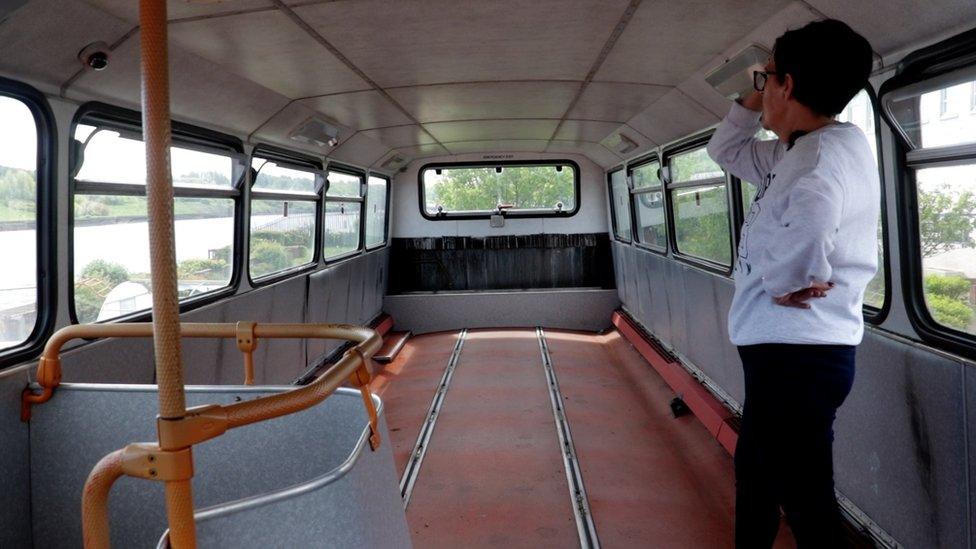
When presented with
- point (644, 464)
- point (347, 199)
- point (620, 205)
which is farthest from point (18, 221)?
point (620, 205)

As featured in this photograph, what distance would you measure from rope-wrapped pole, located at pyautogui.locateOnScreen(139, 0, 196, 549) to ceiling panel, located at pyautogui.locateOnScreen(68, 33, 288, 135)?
1874mm

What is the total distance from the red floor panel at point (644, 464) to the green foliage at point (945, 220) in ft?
5.37

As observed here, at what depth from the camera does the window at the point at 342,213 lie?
22.0ft

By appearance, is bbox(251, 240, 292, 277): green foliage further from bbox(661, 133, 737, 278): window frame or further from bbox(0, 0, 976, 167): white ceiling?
bbox(661, 133, 737, 278): window frame

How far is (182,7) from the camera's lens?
240 cm

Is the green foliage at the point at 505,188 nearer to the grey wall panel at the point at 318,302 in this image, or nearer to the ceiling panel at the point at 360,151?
the ceiling panel at the point at 360,151

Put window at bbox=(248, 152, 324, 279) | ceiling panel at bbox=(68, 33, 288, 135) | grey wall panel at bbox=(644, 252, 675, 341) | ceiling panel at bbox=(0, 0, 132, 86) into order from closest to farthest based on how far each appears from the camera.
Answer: ceiling panel at bbox=(0, 0, 132, 86) < ceiling panel at bbox=(68, 33, 288, 135) < window at bbox=(248, 152, 324, 279) < grey wall panel at bbox=(644, 252, 675, 341)

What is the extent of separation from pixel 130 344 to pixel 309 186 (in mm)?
3136

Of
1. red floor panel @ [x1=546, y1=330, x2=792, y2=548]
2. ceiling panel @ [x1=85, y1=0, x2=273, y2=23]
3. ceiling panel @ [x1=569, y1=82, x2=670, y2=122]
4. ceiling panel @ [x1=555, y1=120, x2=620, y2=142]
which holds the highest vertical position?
ceiling panel @ [x1=555, y1=120, x2=620, y2=142]

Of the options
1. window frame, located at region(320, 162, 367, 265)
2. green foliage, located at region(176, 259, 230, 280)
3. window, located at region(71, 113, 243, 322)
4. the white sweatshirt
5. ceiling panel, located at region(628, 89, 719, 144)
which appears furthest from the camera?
window frame, located at region(320, 162, 367, 265)

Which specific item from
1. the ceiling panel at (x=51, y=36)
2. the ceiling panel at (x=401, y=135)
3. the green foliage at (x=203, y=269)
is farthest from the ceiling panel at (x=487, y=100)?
the ceiling panel at (x=51, y=36)

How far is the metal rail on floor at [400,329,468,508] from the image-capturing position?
410cm

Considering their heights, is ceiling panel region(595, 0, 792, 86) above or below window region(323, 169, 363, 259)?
above

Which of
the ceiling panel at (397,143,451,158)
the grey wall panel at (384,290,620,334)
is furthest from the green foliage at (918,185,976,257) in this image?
the grey wall panel at (384,290,620,334)
